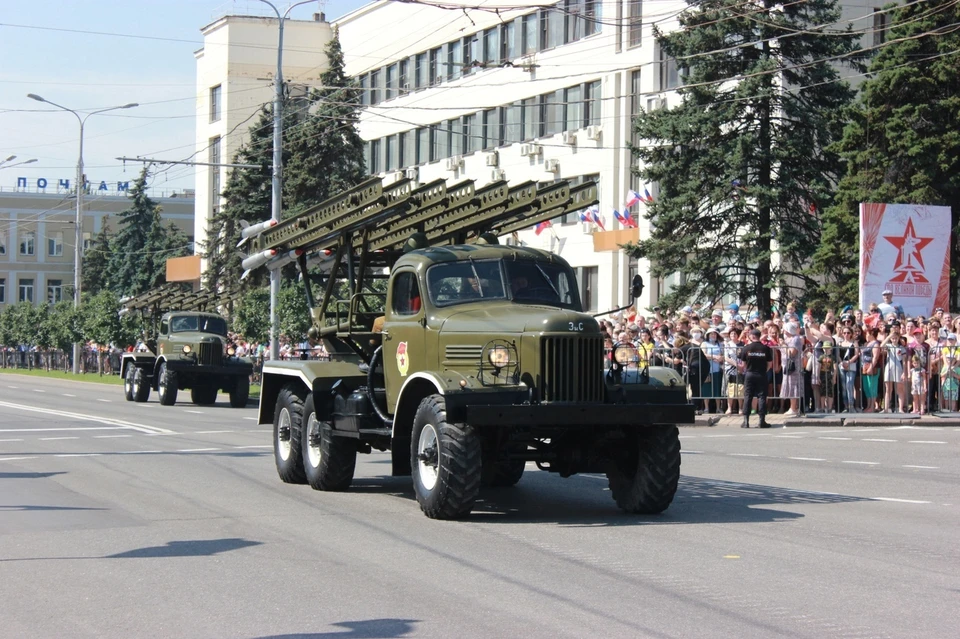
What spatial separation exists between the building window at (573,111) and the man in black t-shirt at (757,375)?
94.7ft

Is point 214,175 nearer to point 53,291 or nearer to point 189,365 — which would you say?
point 53,291

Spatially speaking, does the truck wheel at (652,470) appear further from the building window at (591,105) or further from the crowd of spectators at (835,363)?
the building window at (591,105)

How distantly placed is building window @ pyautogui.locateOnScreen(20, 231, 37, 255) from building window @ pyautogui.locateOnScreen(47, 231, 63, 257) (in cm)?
120

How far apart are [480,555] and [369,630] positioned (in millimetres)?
2609

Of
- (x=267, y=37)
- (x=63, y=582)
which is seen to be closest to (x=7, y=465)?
(x=63, y=582)

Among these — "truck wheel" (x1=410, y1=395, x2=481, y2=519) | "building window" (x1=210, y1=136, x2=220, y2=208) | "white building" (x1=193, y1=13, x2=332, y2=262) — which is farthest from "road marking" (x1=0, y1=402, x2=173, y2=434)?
"building window" (x1=210, y1=136, x2=220, y2=208)

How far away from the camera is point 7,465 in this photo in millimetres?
17438

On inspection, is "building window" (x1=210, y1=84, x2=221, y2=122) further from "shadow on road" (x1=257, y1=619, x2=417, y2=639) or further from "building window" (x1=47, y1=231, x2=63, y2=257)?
"shadow on road" (x1=257, y1=619, x2=417, y2=639)

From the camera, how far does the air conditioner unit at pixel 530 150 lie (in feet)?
178

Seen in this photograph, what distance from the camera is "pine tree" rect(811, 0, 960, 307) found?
35.1 metres

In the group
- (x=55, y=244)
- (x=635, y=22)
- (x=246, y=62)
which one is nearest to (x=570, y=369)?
(x=635, y=22)

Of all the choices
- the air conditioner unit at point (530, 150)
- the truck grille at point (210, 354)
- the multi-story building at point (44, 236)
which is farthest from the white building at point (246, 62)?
the truck grille at point (210, 354)

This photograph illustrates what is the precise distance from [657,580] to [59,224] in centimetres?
11640

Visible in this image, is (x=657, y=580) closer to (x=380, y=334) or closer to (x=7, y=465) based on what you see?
(x=380, y=334)
